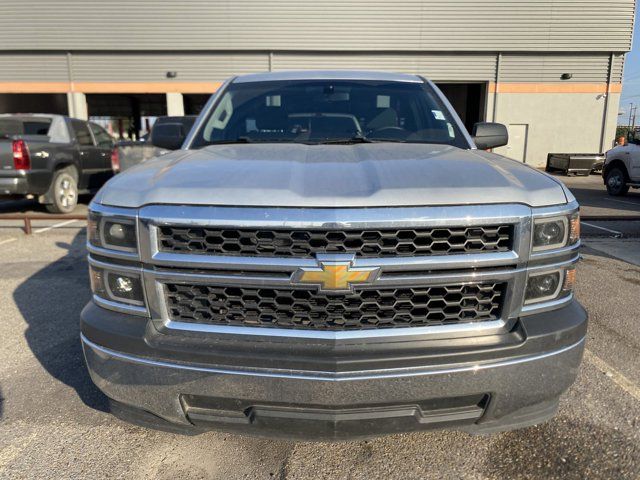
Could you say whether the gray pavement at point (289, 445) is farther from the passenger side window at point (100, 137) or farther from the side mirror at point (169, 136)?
the passenger side window at point (100, 137)

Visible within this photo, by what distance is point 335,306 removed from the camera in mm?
1865

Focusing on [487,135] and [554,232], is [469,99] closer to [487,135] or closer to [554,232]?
[487,135]

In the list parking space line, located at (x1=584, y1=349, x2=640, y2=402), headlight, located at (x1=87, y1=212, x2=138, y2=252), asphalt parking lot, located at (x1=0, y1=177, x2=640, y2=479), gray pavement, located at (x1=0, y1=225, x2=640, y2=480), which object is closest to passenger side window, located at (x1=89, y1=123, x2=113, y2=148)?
asphalt parking lot, located at (x1=0, y1=177, x2=640, y2=479)

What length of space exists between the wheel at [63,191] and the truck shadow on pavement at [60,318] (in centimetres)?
328

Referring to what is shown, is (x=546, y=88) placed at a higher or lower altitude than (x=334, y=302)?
higher

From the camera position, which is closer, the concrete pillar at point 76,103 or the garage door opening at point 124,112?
the concrete pillar at point 76,103

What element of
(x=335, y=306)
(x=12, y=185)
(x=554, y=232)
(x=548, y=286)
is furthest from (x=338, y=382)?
(x=12, y=185)

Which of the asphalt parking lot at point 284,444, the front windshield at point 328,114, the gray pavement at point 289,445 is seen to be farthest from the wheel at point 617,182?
the front windshield at point 328,114

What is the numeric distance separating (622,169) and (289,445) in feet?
43.5

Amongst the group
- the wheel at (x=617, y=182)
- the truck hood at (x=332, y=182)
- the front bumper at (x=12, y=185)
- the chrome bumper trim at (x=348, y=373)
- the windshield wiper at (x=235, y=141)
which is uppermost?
the windshield wiper at (x=235, y=141)

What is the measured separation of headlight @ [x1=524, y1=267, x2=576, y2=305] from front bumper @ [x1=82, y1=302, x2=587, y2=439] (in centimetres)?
8

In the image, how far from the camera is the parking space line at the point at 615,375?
2.93 meters

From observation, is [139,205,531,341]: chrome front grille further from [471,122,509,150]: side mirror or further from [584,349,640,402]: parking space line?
[471,122,509,150]: side mirror

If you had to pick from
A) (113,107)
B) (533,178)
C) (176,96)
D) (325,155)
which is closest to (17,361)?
(325,155)
